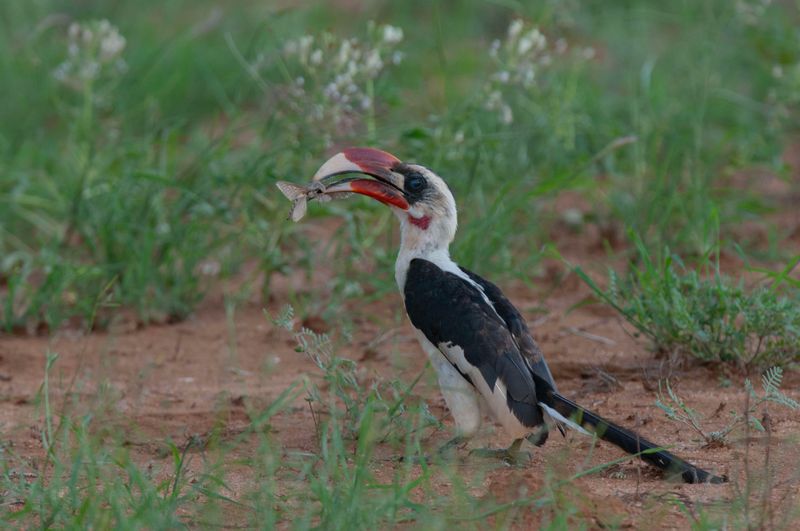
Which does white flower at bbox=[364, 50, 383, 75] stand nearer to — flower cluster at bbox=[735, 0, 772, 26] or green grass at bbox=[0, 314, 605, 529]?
green grass at bbox=[0, 314, 605, 529]

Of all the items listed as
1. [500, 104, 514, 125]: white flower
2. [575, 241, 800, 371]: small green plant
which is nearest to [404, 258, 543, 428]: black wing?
[575, 241, 800, 371]: small green plant

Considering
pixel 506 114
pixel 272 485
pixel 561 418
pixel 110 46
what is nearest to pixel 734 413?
pixel 561 418

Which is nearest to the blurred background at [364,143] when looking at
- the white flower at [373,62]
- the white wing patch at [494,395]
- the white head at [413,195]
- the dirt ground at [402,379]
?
the white flower at [373,62]

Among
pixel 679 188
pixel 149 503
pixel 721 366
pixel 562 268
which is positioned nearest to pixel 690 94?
pixel 679 188

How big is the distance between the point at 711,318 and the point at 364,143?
1580 millimetres

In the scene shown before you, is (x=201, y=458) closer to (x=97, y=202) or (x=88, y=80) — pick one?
(x=97, y=202)

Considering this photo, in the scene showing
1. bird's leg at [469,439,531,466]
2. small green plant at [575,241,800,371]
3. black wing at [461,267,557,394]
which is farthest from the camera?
small green plant at [575,241,800,371]

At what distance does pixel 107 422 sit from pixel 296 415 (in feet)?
1.88

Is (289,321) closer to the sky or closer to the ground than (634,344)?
closer to the sky

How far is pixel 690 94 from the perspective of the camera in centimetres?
576

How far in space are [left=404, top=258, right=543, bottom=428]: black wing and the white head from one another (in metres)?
0.14

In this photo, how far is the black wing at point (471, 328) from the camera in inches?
130

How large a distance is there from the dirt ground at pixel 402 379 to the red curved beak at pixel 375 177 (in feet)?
1.75

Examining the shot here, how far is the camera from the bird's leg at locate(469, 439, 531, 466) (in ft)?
11.0
